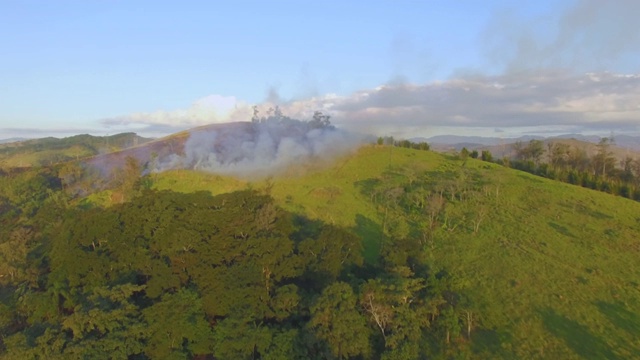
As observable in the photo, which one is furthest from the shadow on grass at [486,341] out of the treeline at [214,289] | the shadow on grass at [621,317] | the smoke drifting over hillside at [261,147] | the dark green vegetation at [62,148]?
the dark green vegetation at [62,148]

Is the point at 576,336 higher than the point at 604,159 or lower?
lower

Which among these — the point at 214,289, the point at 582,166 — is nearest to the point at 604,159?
the point at 582,166

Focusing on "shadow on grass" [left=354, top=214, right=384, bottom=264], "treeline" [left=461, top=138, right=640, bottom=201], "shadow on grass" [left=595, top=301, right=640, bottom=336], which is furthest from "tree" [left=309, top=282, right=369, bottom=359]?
"treeline" [left=461, top=138, right=640, bottom=201]

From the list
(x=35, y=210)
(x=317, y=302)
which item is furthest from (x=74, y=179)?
(x=317, y=302)

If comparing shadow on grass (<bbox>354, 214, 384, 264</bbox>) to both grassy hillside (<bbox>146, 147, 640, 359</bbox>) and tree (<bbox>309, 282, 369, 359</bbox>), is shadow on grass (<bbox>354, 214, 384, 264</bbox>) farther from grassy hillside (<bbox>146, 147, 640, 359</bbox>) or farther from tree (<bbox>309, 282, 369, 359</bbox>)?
tree (<bbox>309, 282, 369, 359</bbox>)

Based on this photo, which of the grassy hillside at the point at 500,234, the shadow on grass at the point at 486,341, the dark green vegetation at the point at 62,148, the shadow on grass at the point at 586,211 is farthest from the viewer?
the dark green vegetation at the point at 62,148

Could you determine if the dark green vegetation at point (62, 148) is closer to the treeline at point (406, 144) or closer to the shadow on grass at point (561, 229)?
the treeline at point (406, 144)

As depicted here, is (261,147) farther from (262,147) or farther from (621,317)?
(621,317)
